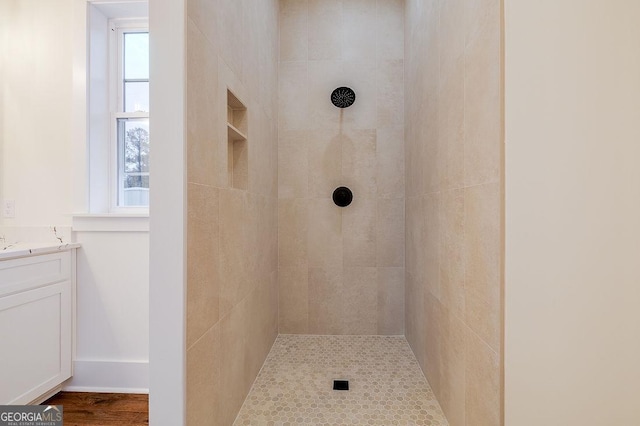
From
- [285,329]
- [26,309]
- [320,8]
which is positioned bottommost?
[285,329]

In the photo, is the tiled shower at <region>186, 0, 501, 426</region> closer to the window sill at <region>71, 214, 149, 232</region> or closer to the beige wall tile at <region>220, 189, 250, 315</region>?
the beige wall tile at <region>220, 189, 250, 315</region>

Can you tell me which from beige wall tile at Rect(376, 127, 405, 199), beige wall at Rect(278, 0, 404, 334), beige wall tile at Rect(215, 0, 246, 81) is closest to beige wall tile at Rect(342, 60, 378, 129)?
beige wall at Rect(278, 0, 404, 334)

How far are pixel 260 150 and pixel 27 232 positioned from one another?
5.54 ft

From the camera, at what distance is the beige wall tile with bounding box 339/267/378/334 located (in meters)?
2.51

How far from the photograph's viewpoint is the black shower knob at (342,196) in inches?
96.3

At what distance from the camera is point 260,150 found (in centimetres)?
199

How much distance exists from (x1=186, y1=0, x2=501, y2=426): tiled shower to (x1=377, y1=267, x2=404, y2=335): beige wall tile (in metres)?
0.01

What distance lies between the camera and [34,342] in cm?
169

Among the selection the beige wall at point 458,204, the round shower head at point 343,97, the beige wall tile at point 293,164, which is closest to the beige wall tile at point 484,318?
the beige wall at point 458,204

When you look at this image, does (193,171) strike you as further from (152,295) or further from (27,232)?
(27,232)

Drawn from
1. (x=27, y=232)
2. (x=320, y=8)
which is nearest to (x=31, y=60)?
(x=27, y=232)

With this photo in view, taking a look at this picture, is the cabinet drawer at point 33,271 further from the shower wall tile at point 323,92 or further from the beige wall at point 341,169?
the shower wall tile at point 323,92

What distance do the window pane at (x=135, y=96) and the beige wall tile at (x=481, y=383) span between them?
2477mm

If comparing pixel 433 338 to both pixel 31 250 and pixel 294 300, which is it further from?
pixel 31 250
